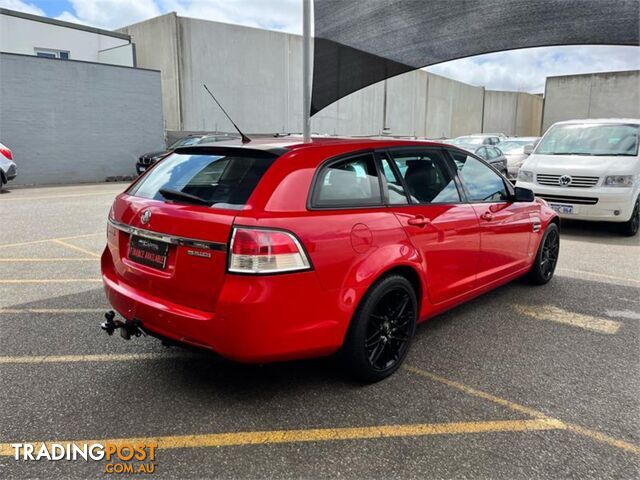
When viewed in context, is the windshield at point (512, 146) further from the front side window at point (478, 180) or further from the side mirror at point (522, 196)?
the front side window at point (478, 180)

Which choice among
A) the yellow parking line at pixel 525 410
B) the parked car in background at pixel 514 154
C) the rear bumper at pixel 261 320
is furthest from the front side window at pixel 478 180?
the parked car in background at pixel 514 154

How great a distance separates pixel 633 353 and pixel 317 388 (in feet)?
7.99

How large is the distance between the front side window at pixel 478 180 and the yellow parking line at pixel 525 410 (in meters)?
1.52

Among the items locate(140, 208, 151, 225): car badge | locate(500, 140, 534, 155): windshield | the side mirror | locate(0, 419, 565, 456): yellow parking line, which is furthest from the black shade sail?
locate(500, 140, 534, 155): windshield

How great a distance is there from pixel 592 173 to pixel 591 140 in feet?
4.11

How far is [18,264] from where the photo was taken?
594 cm

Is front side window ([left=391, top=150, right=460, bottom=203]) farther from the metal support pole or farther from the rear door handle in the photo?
the metal support pole

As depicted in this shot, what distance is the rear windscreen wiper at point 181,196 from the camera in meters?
2.84

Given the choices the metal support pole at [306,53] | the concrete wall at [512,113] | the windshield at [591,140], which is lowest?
the windshield at [591,140]

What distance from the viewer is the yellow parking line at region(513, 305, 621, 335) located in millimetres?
4203

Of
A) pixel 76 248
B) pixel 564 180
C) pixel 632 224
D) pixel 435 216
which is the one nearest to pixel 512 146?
pixel 632 224

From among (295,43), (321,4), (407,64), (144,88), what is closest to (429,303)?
(407,64)

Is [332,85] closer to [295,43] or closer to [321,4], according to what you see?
[321,4]

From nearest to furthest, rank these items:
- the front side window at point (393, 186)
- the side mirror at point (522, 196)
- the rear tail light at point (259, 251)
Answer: the rear tail light at point (259, 251) → the front side window at point (393, 186) → the side mirror at point (522, 196)
